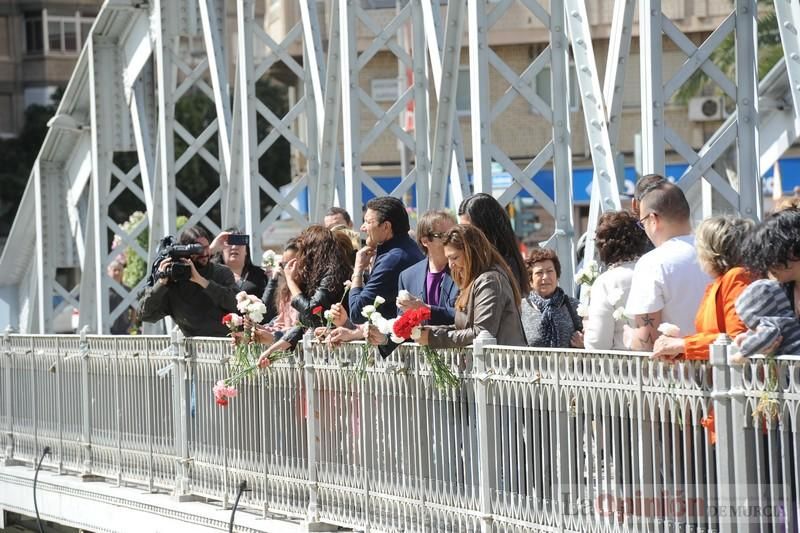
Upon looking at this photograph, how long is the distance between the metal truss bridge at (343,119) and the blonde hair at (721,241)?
142 inches

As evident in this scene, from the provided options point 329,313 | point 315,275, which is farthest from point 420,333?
point 315,275

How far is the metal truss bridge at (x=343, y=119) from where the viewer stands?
34.4ft

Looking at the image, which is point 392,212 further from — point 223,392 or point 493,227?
point 223,392

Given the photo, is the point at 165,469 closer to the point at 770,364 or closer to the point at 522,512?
the point at 522,512

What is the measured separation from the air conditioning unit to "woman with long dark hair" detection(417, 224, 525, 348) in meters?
35.7

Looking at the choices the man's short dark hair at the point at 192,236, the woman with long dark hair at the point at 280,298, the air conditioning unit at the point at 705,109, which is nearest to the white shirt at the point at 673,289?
the woman with long dark hair at the point at 280,298

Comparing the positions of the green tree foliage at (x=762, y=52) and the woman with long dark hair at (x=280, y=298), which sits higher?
the green tree foliage at (x=762, y=52)

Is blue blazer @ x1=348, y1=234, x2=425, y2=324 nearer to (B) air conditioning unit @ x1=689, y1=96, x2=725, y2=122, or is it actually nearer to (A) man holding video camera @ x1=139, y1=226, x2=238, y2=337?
(A) man holding video camera @ x1=139, y1=226, x2=238, y2=337

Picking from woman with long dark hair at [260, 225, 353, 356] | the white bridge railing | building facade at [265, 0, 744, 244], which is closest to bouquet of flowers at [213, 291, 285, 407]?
the white bridge railing

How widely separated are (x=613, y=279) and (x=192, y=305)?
423 cm

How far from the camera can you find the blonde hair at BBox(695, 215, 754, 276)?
6.54 metres

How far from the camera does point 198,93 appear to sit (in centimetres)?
6400

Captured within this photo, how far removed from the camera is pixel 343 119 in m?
15.2

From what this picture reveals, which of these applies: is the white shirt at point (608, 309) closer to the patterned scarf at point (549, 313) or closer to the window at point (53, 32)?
the patterned scarf at point (549, 313)
